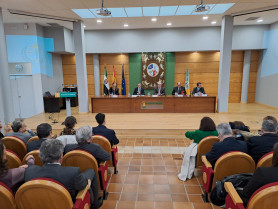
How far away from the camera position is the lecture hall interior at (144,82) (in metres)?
2.45

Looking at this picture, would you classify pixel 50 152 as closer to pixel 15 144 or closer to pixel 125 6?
pixel 15 144

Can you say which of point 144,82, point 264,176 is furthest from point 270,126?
point 144,82

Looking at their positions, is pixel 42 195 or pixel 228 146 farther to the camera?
pixel 228 146

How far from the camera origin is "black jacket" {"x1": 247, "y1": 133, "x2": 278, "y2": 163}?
80.1 inches

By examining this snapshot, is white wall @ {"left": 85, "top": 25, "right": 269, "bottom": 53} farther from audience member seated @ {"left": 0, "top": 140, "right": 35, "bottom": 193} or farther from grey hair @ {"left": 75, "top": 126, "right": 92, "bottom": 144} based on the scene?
audience member seated @ {"left": 0, "top": 140, "right": 35, "bottom": 193}

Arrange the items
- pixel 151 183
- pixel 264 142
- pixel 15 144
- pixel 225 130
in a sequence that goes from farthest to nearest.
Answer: pixel 151 183 < pixel 15 144 < pixel 225 130 < pixel 264 142

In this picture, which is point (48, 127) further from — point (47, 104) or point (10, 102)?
point (47, 104)

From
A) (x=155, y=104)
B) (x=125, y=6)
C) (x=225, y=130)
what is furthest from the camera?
(x=155, y=104)

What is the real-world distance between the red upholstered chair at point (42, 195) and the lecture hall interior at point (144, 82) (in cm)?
1

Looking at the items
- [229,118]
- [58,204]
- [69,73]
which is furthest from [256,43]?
[58,204]

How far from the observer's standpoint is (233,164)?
6.35ft

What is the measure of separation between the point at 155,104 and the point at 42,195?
5.67m

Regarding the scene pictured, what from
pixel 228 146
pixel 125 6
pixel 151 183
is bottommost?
pixel 151 183

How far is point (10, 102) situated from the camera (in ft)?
18.0
